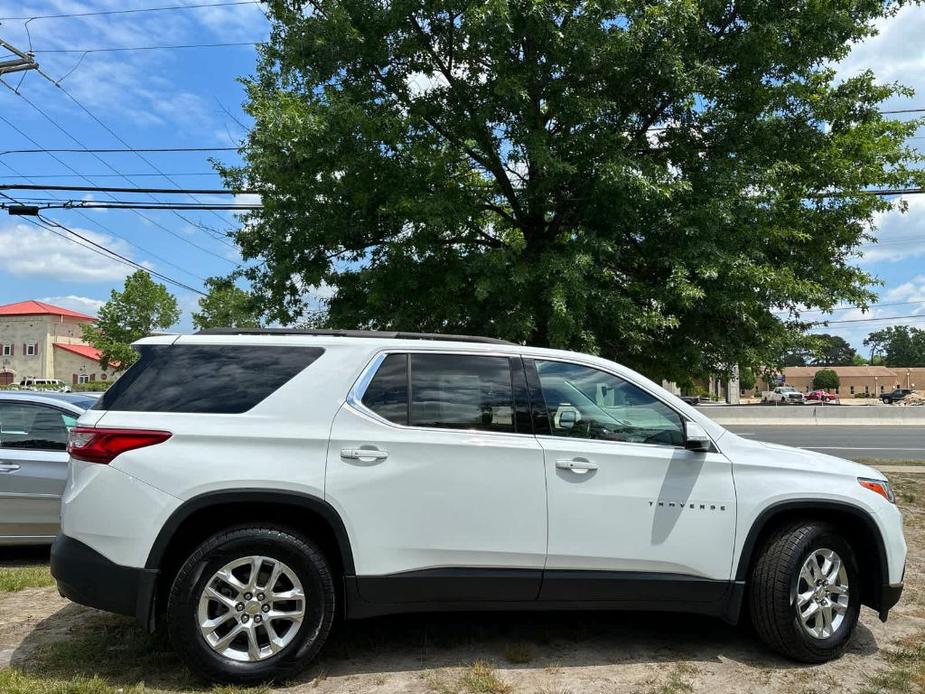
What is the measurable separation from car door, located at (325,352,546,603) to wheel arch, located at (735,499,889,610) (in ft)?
4.10

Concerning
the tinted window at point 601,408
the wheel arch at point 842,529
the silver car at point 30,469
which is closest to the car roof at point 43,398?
the silver car at point 30,469

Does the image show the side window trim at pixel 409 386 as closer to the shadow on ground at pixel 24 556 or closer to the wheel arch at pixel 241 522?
the wheel arch at pixel 241 522

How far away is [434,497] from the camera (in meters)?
3.75

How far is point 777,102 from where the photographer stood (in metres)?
8.20

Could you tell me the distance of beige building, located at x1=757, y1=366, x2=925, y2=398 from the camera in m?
103

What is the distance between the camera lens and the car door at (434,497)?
12.2 feet

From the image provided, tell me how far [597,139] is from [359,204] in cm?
266

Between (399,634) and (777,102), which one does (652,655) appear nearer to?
(399,634)

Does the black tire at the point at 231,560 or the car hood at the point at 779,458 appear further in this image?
the car hood at the point at 779,458

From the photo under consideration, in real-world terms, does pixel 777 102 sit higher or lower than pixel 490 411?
higher

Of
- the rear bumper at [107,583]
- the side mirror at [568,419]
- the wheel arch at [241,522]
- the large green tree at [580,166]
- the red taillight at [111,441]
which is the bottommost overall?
the rear bumper at [107,583]

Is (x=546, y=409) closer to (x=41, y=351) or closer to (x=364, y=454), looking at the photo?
(x=364, y=454)

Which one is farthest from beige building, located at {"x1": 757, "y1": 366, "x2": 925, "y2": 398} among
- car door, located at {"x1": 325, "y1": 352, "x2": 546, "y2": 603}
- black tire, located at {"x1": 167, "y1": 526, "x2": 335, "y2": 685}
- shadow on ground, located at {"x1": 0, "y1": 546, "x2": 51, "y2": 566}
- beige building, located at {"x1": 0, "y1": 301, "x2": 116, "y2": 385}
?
black tire, located at {"x1": 167, "y1": 526, "x2": 335, "y2": 685}

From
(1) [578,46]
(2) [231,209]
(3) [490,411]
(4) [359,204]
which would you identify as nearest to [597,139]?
(1) [578,46]
